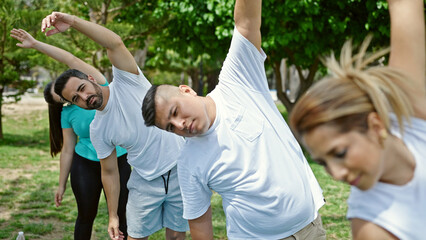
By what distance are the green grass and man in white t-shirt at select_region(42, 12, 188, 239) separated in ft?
6.57

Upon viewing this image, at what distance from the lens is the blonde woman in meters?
1.36

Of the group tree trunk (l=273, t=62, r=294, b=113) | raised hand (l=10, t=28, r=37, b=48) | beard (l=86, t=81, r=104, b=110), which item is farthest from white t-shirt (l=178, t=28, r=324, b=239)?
tree trunk (l=273, t=62, r=294, b=113)

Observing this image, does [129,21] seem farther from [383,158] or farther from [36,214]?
[383,158]

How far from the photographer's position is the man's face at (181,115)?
220 centimetres

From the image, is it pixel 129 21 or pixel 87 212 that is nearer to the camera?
pixel 87 212

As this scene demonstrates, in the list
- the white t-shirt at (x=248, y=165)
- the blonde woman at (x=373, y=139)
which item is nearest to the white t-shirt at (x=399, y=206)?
the blonde woman at (x=373, y=139)

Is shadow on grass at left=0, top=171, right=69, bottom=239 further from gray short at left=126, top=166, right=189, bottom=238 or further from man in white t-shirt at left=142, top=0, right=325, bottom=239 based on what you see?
man in white t-shirt at left=142, top=0, right=325, bottom=239

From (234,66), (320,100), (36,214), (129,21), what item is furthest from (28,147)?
(320,100)

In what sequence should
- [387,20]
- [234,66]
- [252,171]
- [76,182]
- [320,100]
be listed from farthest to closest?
[387,20], [76,182], [234,66], [252,171], [320,100]

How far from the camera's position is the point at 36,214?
635cm

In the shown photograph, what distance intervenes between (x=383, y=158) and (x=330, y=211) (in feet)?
17.5

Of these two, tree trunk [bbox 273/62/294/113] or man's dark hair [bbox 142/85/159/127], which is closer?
man's dark hair [bbox 142/85/159/127]

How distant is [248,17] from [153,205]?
170 cm

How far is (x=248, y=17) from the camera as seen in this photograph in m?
2.30
